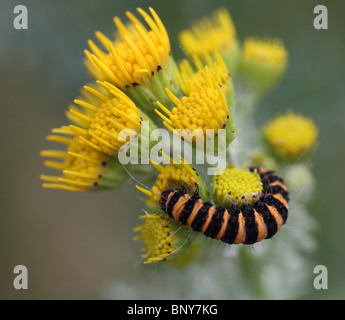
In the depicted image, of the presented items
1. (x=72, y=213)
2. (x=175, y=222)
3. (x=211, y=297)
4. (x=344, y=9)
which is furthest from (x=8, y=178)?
(x=344, y=9)

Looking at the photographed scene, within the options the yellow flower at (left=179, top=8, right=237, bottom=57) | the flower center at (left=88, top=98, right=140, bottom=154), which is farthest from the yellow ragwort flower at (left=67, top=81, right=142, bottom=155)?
the yellow flower at (left=179, top=8, right=237, bottom=57)

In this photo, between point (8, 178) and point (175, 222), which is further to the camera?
point (8, 178)

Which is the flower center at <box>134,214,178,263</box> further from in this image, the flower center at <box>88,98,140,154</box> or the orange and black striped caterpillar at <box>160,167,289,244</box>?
the flower center at <box>88,98,140,154</box>

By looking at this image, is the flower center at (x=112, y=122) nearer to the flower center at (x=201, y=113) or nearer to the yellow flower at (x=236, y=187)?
the flower center at (x=201, y=113)
